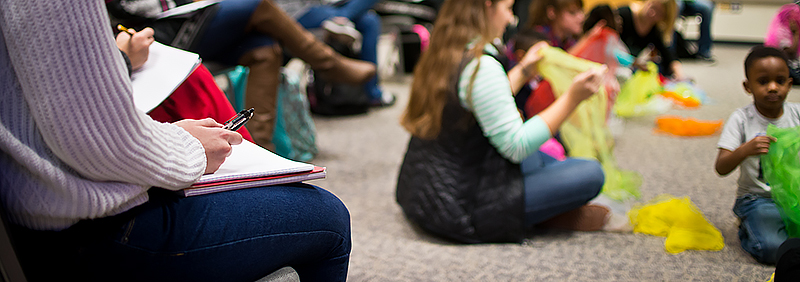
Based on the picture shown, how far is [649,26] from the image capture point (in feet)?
10.5

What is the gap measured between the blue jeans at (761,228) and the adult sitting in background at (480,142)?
313 millimetres

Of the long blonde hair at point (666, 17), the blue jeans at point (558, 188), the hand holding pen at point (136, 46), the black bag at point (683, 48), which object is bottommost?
the black bag at point (683, 48)

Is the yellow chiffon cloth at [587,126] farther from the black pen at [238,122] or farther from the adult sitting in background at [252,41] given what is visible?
the black pen at [238,122]

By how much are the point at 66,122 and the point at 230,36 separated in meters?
1.23

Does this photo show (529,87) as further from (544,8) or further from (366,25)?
(366,25)

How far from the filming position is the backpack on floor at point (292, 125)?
2105 mm

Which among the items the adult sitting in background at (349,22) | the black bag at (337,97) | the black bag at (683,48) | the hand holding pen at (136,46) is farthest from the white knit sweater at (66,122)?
the black bag at (683,48)

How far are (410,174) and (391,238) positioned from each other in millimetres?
182

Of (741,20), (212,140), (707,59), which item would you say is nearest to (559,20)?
(741,20)

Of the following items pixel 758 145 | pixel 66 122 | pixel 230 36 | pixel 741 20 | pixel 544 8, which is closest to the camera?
pixel 66 122

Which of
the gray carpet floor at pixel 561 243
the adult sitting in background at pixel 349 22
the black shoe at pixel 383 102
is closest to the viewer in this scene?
the gray carpet floor at pixel 561 243

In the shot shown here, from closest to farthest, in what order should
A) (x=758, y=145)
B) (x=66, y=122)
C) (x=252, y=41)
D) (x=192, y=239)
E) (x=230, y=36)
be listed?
(x=66, y=122) < (x=192, y=239) < (x=758, y=145) < (x=230, y=36) < (x=252, y=41)

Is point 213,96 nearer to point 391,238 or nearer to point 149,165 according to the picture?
point 149,165

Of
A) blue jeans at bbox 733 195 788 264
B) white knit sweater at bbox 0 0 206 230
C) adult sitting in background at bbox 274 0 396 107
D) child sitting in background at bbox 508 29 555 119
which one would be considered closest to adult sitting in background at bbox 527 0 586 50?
child sitting in background at bbox 508 29 555 119
